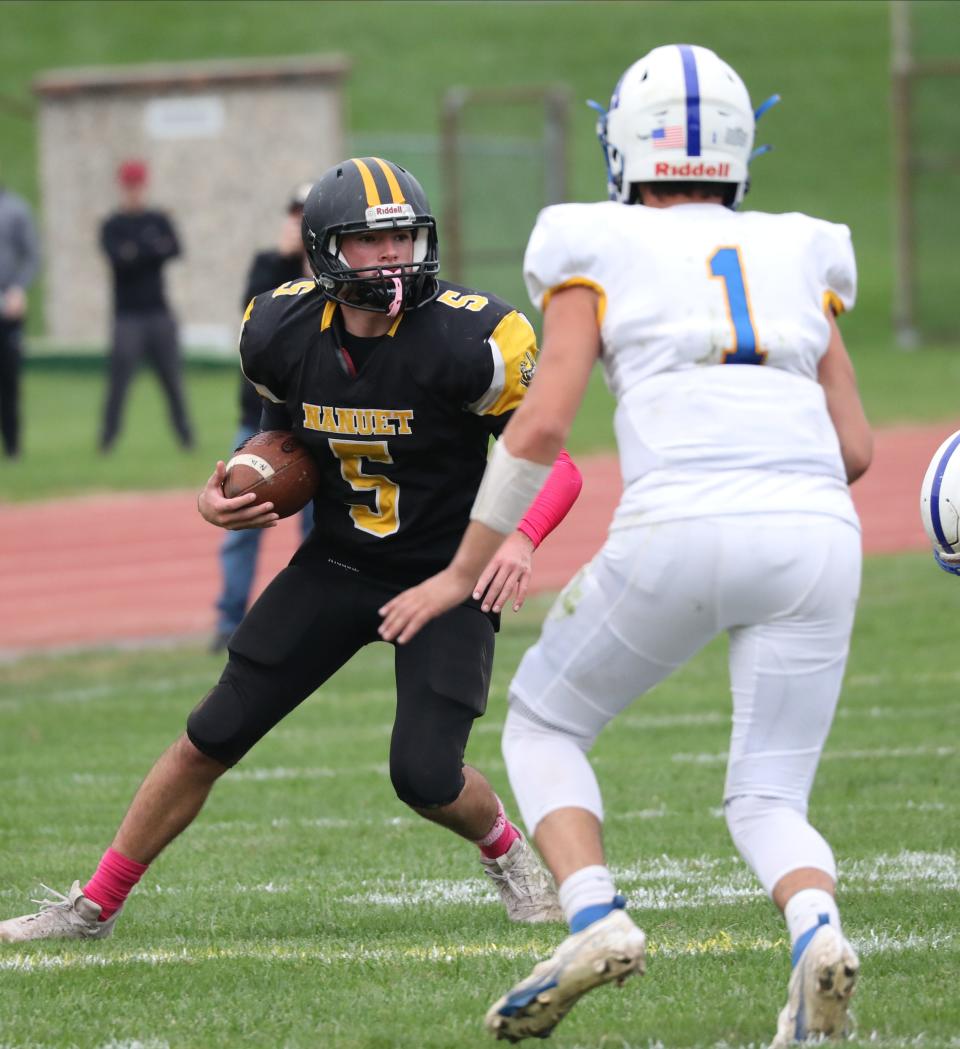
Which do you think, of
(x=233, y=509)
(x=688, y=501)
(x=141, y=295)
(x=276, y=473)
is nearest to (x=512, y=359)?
(x=276, y=473)

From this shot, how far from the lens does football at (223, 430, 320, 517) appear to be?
4.64 m

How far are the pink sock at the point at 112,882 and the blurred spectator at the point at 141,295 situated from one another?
1176cm

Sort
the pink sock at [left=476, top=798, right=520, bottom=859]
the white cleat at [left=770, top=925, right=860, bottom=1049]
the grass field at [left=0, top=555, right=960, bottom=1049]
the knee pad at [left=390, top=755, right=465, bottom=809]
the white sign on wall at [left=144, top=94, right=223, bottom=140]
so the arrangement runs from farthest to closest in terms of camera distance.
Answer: the white sign on wall at [left=144, top=94, right=223, bottom=140], the pink sock at [left=476, top=798, right=520, bottom=859], the knee pad at [left=390, top=755, right=465, bottom=809], the grass field at [left=0, top=555, right=960, bottom=1049], the white cleat at [left=770, top=925, right=860, bottom=1049]

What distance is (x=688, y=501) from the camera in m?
3.43

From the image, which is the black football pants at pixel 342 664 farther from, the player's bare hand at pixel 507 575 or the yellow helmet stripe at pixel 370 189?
the yellow helmet stripe at pixel 370 189

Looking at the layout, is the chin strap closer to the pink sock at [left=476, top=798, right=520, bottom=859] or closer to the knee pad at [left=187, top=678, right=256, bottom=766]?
the knee pad at [left=187, top=678, right=256, bottom=766]

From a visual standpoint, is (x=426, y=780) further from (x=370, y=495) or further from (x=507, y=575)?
(x=370, y=495)

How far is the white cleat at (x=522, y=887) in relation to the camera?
476 centimetres

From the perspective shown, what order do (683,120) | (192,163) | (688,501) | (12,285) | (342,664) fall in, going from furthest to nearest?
1. (192,163)
2. (12,285)
3. (342,664)
4. (683,120)
5. (688,501)

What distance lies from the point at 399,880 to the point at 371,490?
3.74ft

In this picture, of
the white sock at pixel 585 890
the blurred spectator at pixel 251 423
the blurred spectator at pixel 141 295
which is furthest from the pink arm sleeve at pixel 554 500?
the blurred spectator at pixel 141 295

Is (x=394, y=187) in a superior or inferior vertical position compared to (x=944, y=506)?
superior

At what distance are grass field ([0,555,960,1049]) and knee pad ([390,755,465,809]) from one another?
0.32 m

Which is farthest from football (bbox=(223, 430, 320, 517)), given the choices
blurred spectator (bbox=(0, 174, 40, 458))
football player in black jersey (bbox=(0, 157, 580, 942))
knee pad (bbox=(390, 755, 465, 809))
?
blurred spectator (bbox=(0, 174, 40, 458))
